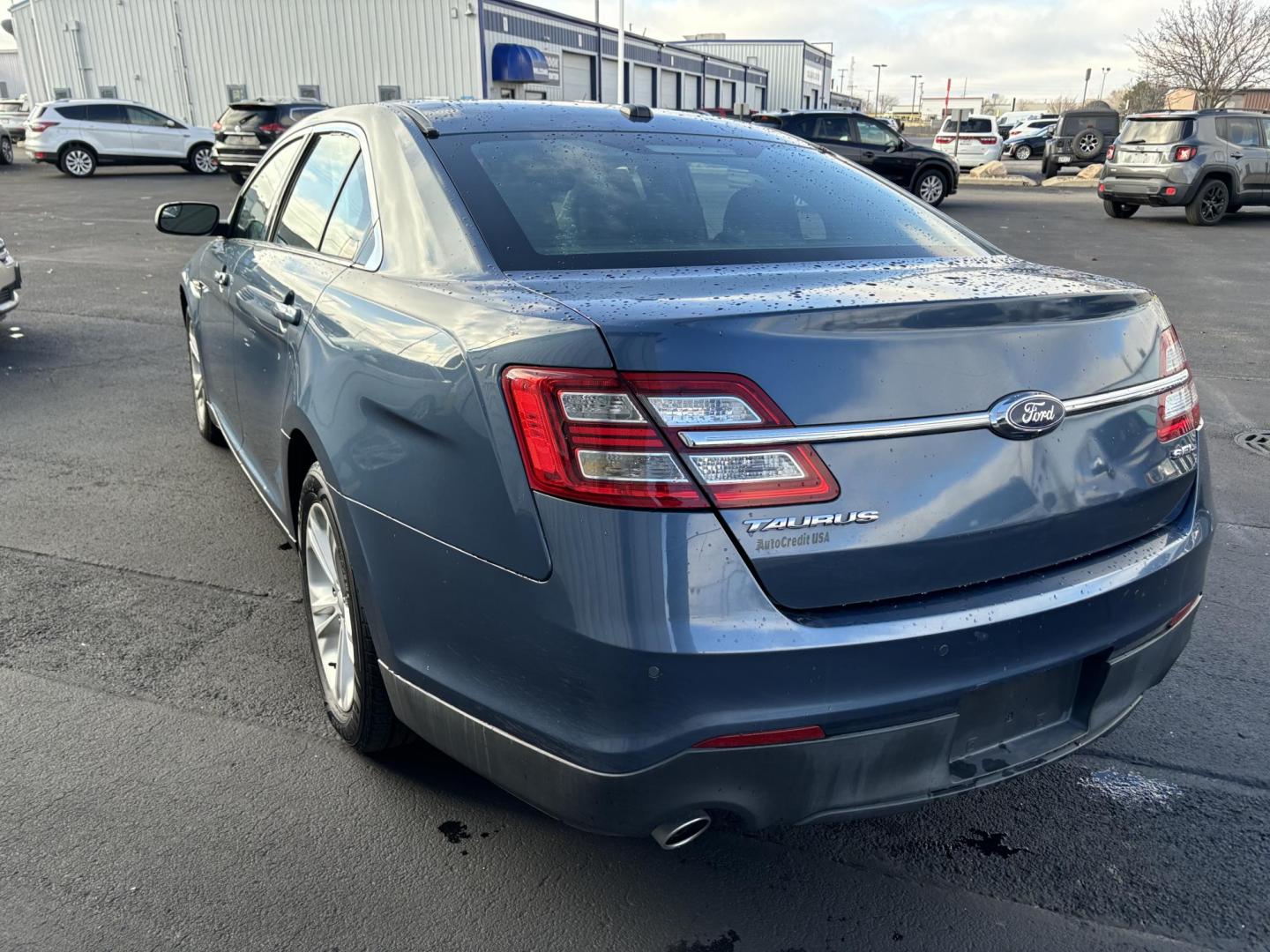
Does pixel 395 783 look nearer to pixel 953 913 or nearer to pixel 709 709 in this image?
pixel 709 709

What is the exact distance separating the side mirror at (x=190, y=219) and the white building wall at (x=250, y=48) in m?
30.4

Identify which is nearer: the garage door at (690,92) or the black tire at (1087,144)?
the black tire at (1087,144)

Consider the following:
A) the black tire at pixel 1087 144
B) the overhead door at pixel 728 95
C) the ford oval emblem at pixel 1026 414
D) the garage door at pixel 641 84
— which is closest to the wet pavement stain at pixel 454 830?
the ford oval emblem at pixel 1026 414

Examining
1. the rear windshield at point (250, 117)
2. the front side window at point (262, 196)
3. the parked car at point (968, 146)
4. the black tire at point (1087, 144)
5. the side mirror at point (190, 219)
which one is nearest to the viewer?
the front side window at point (262, 196)

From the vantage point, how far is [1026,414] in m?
1.85

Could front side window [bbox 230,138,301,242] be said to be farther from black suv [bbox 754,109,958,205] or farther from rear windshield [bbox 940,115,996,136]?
rear windshield [bbox 940,115,996,136]

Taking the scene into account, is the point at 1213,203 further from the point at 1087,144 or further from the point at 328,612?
the point at 328,612

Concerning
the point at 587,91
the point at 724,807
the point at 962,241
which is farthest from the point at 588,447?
the point at 587,91

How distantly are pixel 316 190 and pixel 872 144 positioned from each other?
1698cm

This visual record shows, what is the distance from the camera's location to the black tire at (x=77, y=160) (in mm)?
22984

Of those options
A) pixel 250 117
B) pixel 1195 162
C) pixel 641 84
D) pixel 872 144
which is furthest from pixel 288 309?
pixel 641 84

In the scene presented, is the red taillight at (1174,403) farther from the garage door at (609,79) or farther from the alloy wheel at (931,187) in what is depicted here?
the garage door at (609,79)

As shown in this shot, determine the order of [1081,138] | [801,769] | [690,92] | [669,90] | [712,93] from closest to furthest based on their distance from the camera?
[801,769], [1081,138], [669,90], [690,92], [712,93]

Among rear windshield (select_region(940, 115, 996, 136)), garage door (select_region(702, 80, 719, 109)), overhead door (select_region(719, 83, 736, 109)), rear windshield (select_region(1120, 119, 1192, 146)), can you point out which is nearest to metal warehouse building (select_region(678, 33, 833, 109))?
overhead door (select_region(719, 83, 736, 109))
